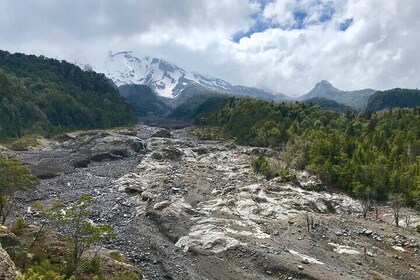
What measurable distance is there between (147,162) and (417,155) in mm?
72514

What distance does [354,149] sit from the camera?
104m

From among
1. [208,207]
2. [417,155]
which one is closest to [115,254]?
[208,207]

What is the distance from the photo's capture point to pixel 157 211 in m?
65.6

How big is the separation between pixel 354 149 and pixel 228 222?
187ft

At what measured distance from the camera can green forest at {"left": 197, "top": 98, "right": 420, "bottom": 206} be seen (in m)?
83.6

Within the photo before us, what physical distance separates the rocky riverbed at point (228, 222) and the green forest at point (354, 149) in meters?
5.92

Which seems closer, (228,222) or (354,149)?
(228,222)

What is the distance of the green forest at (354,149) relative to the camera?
274 feet

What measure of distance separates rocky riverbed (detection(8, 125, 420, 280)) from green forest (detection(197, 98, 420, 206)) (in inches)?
233

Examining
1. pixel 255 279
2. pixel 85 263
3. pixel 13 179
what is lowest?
pixel 255 279

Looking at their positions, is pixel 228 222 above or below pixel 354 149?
below

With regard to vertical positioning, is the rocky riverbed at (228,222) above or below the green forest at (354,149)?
below

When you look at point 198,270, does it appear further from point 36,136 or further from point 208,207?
point 36,136

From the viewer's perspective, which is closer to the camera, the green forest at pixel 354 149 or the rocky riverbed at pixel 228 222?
the rocky riverbed at pixel 228 222
